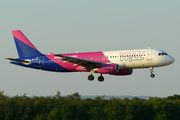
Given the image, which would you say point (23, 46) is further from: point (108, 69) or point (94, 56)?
point (108, 69)

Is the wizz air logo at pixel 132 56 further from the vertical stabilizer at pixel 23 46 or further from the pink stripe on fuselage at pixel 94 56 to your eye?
the vertical stabilizer at pixel 23 46

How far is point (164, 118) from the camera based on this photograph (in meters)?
51.2

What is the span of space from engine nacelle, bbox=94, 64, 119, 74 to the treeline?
5.22 metres

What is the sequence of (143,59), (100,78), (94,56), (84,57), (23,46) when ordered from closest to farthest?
1. (143,59)
2. (94,56)
3. (84,57)
4. (100,78)
5. (23,46)

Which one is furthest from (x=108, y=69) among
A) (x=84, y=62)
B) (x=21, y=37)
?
(x=21, y=37)

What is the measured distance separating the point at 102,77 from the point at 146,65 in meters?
9.39

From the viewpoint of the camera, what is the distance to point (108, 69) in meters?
54.0

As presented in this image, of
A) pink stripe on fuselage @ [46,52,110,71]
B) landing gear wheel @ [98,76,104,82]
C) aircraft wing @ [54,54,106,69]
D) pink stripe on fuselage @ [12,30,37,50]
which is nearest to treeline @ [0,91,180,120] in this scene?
landing gear wheel @ [98,76,104,82]

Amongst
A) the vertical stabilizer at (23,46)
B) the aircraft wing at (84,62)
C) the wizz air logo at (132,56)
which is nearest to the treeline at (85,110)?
the aircraft wing at (84,62)

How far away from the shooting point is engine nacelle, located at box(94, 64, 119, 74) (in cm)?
5372

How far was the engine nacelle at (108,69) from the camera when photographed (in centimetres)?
5372

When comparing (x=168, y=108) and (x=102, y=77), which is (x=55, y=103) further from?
(x=168, y=108)

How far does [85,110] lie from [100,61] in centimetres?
905

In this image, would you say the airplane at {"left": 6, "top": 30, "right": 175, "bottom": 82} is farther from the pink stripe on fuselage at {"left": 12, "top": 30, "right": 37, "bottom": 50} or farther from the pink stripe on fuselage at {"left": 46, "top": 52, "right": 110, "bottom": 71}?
the pink stripe on fuselage at {"left": 12, "top": 30, "right": 37, "bottom": 50}
